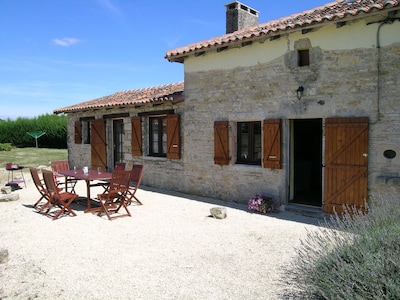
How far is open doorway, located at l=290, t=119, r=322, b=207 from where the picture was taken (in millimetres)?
8352

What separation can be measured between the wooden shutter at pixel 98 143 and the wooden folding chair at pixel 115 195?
191 inches

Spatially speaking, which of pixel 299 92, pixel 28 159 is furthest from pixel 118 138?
pixel 28 159

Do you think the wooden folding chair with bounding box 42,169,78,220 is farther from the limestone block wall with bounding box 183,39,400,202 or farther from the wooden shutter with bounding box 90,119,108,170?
the wooden shutter with bounding box 90,119,108,170

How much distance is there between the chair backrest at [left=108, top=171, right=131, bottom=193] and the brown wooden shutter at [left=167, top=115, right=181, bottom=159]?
7.20ft

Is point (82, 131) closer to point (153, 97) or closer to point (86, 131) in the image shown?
point (86, 131)

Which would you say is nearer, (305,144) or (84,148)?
(305,144)

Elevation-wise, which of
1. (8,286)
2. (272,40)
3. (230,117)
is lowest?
(8,286)

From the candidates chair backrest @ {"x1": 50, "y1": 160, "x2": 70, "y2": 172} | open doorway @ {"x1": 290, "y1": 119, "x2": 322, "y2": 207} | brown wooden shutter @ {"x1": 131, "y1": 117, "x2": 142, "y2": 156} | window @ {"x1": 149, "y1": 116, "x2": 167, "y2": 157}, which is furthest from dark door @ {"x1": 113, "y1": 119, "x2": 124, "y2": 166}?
open doorway @ {"x1": 290, "y1": 119, "x2": 322, "y2": 207}

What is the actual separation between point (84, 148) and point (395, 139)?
1047 centimetres

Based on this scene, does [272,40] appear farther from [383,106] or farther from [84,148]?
[84,148]

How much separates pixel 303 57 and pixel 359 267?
16.0 feet

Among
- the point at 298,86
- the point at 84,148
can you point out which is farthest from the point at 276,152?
the point at 84,148

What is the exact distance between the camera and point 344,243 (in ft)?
9.95

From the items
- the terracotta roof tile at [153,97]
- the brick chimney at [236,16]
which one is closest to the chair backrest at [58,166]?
the terracotta roof tile at [153,97]
